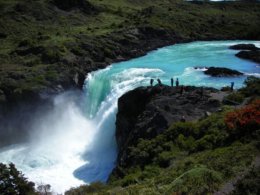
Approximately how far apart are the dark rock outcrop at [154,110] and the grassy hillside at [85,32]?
49.3 feet

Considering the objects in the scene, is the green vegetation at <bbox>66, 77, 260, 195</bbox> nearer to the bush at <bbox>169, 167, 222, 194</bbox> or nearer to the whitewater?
the bush at <bbox>169, 167, 222, 194</bbox>

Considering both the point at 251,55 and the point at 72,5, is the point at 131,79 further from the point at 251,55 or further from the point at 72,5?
the point at 72,5

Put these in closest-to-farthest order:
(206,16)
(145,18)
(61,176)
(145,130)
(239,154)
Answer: (239,154)
(145,130)
(61,176)
(145,18)
(206,16)

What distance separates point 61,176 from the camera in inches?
1608

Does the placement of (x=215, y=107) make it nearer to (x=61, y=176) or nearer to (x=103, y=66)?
(x=61, y=176)

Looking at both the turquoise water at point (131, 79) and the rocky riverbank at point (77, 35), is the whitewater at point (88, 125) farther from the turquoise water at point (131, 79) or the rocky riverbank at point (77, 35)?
the rocky riverbank at point (77, 35)

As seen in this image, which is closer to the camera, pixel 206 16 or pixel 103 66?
pixel 103 66

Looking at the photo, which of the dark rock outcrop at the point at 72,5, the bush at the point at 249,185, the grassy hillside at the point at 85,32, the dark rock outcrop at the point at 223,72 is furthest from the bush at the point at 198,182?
the dark rock outcrop at the point at 72,5

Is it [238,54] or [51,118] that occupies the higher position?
[238,54]

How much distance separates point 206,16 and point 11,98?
81776 millimetres

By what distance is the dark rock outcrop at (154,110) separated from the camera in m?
36.3

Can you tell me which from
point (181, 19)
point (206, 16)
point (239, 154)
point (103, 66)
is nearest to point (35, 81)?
point (103, 66)

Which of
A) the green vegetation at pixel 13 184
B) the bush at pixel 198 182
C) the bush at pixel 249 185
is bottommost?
the green vegetation at pixel 13 184

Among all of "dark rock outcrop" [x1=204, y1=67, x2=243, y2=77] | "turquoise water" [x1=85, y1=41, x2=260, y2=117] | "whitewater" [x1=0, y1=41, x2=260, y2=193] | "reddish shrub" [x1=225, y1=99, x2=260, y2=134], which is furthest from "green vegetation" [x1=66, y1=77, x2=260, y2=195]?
"dark rock outcrop" [x1=204, y1=67, x2=243, y2=77]
